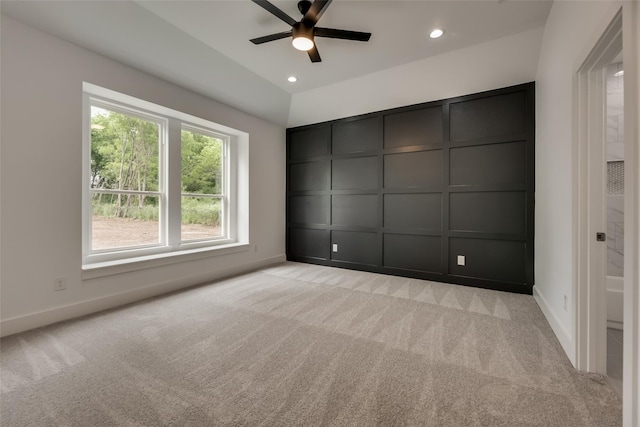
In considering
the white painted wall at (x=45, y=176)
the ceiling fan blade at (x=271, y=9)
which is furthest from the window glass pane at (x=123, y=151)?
the ceiling fan blade at (x=271, y=9)

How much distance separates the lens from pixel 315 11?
2059 millimetres

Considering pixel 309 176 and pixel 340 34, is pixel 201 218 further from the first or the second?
pixel 340 34

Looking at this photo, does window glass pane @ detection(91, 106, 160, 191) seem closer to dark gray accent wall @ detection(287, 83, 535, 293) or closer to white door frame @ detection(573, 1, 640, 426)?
dark gray accent wall @ detection(287, 83, 535, 293)

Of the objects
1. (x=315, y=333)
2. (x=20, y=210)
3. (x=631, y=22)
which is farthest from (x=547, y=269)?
(x=20, y=210)

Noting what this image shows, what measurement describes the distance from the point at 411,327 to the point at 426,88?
3.11 meters

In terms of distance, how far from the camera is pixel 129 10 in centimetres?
229

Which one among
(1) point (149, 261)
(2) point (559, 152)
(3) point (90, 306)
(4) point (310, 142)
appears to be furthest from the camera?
(4) point (310, 142)

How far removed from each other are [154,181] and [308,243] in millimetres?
2720

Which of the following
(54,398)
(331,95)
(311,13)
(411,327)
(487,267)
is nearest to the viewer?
(54,398)

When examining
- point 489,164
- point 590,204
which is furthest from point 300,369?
point 489,164

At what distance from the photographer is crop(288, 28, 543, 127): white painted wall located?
2871 millimetres

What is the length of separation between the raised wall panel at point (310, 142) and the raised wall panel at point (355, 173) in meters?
0.41

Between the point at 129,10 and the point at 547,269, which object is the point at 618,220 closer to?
the point at 547,269

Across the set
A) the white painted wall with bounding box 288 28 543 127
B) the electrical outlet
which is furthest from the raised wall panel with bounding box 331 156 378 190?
the electrical outlet
